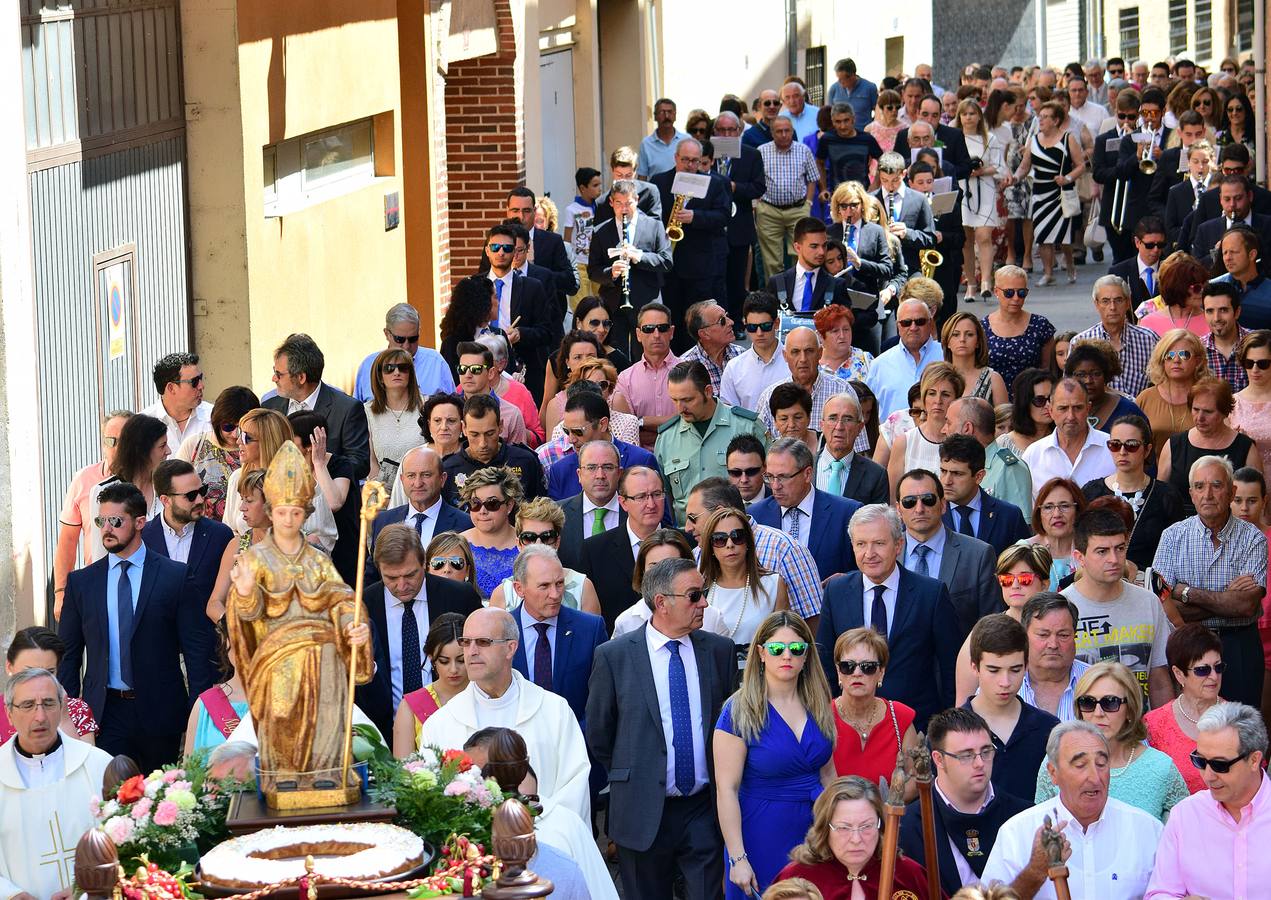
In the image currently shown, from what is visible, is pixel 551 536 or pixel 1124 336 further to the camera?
pixel 1124 336

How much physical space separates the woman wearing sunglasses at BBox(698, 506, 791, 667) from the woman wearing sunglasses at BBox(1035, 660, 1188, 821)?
1722mm

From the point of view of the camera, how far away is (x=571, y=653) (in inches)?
393

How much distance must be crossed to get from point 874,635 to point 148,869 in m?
3.55

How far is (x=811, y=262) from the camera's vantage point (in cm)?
1609

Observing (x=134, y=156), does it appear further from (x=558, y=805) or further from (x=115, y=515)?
(x=558, y=805)

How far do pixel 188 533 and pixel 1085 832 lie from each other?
15.3 feet

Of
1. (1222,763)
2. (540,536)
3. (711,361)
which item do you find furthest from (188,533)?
(1222,763)

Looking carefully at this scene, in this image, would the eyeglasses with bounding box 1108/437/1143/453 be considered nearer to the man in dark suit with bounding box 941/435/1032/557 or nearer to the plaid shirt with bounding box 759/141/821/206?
the man in dark suit with bounding box 941/435/1032/557

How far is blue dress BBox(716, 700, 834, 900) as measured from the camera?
29.3ft

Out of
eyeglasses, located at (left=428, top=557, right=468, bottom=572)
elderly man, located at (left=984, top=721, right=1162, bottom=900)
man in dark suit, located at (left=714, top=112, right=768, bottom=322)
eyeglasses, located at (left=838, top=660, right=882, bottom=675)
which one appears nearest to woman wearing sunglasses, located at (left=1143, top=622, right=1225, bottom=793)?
elderly man, located at (left=984, top=721, right=1162, bottom=900)

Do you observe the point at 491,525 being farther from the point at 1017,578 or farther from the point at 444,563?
the point at 1017,578

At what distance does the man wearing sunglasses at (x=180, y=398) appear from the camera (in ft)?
40.2

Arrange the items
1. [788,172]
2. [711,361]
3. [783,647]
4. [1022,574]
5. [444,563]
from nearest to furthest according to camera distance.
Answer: [783,647], [1022,574], [444,563], [711,361], [788,172]

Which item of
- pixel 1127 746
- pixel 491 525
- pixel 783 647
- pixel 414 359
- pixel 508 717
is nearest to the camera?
pixel 508 717
